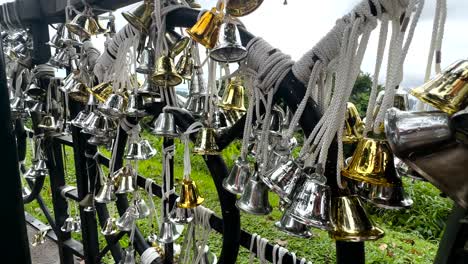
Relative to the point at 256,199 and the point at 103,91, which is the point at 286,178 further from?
the point at 103,91

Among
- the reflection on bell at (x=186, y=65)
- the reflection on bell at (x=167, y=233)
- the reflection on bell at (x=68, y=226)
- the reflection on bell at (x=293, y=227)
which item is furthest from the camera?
the reflection on bell at (x=68, y=226)

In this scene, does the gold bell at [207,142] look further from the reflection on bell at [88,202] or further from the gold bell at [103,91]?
the reflection on bell at [88,202]

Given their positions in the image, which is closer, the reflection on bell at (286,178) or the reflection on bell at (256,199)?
the reflection on bell at (286,178)

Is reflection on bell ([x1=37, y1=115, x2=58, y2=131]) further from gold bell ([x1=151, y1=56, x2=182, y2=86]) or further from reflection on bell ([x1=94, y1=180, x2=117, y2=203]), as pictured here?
gold bell ([x1=151, y1=56, x2=182, y2=86])

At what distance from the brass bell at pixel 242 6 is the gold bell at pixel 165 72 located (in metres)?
0.33

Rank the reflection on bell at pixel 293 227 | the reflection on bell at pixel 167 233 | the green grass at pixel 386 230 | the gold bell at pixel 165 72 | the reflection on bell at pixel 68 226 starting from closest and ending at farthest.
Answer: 1. the reflection on bell at pixel 293 227
2. the gold bell at pixel 165 72
3. the reflection on bell at pixel 167 233
4. the reflection on bell at pixel 68 226
5. the green grass at pixel 386 230

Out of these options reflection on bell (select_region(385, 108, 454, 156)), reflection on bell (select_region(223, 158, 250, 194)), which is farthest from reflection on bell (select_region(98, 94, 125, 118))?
reflection on bell (select_region(385, 108, 454, 156))

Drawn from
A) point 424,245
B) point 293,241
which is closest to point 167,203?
point 293,241

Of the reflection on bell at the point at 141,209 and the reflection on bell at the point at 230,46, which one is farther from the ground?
the reflection on bell at the point at 230,46

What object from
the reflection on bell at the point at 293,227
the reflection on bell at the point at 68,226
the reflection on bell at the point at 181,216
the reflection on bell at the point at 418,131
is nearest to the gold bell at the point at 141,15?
the reflection on bell at the point at 181,216

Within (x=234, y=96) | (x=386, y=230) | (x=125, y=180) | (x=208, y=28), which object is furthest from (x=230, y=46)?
(x=386, y=230)

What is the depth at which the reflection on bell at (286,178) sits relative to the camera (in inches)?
28.4

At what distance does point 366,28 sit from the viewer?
644mm

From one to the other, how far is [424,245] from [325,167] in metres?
2.66
